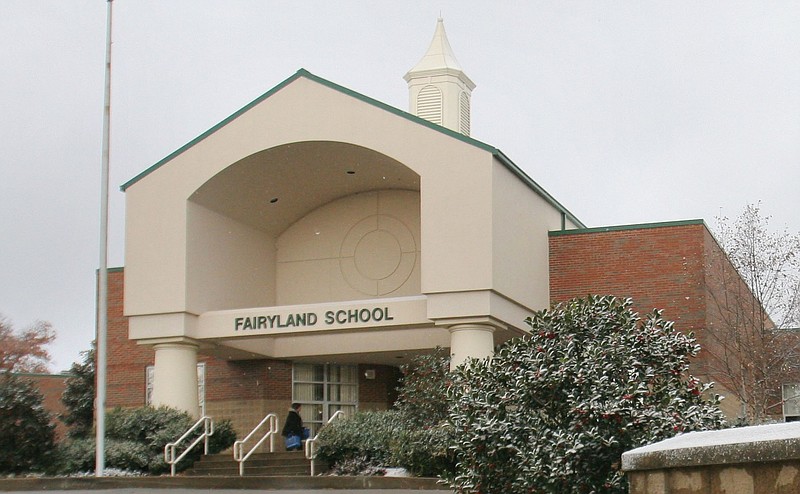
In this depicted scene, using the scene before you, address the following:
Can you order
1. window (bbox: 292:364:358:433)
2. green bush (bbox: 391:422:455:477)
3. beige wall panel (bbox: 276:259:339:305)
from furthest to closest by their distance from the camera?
window (bbox: 292:364:358:433) → beige wall panel (bbox: 276:259:339:305) → green bush (bbox: 391:422:455:477)

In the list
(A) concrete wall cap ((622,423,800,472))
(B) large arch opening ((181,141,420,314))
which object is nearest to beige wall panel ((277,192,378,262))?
(B) large arch opening ((181,141,420,314))

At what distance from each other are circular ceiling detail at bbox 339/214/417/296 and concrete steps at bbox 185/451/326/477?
19.0 ft

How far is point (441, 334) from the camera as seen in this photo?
94.6ft

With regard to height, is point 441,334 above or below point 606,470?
above

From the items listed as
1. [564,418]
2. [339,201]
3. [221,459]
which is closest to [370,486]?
[221,459]

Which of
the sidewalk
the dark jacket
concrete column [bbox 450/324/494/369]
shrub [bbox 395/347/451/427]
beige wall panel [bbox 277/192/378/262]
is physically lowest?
the sidewalk

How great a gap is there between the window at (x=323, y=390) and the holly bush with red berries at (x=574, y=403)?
18.6 meters

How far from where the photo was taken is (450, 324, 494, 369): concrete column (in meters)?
26.0

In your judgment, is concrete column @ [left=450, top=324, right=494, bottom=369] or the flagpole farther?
concrete column @ [left=450, top=324, right=494, bottom=369]

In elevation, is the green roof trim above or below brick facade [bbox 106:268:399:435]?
above

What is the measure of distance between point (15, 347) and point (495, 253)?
1768 inches

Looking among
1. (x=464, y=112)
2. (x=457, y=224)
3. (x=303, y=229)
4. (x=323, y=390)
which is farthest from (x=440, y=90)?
(x=457, y=224)

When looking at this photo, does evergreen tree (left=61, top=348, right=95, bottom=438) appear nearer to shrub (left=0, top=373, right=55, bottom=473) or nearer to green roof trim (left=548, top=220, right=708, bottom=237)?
shrub (left=0, top=373, right=55, bottom=473)

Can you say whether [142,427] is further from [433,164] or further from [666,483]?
[666,483]
